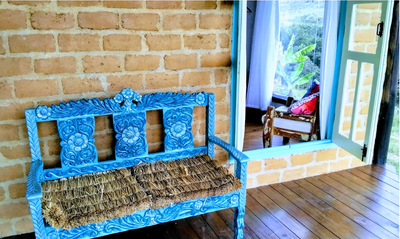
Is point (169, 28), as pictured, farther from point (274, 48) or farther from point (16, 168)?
Result: point (274, 48)

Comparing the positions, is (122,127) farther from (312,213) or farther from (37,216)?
(312,213)

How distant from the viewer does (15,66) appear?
2.18 meters

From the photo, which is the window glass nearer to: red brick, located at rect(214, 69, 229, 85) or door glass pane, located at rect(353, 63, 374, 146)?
door glass pane, located at rect(353, 63, 374, 146)

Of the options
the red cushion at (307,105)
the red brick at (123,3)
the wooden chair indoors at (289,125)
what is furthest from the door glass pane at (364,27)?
the red brick at (123,3)

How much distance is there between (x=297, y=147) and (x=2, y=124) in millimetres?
2438

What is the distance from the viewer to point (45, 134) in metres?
2.37

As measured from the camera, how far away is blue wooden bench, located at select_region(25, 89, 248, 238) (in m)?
2.01

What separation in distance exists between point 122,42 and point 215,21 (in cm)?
71

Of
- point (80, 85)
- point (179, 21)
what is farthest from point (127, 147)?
point (179, 21)

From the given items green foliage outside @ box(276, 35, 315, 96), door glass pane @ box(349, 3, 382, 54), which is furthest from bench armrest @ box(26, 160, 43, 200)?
green foliage outside @ box(276, 35, 315, 96)

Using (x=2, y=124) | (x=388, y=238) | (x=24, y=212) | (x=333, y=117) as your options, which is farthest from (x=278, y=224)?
(x=2, y=124)

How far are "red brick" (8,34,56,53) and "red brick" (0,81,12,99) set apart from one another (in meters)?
0.22

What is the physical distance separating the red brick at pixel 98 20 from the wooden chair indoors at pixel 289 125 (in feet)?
7.10

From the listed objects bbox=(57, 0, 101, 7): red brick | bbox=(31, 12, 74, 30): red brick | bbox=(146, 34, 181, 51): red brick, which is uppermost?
bbox=(57, 0, 101, 7): red brick
